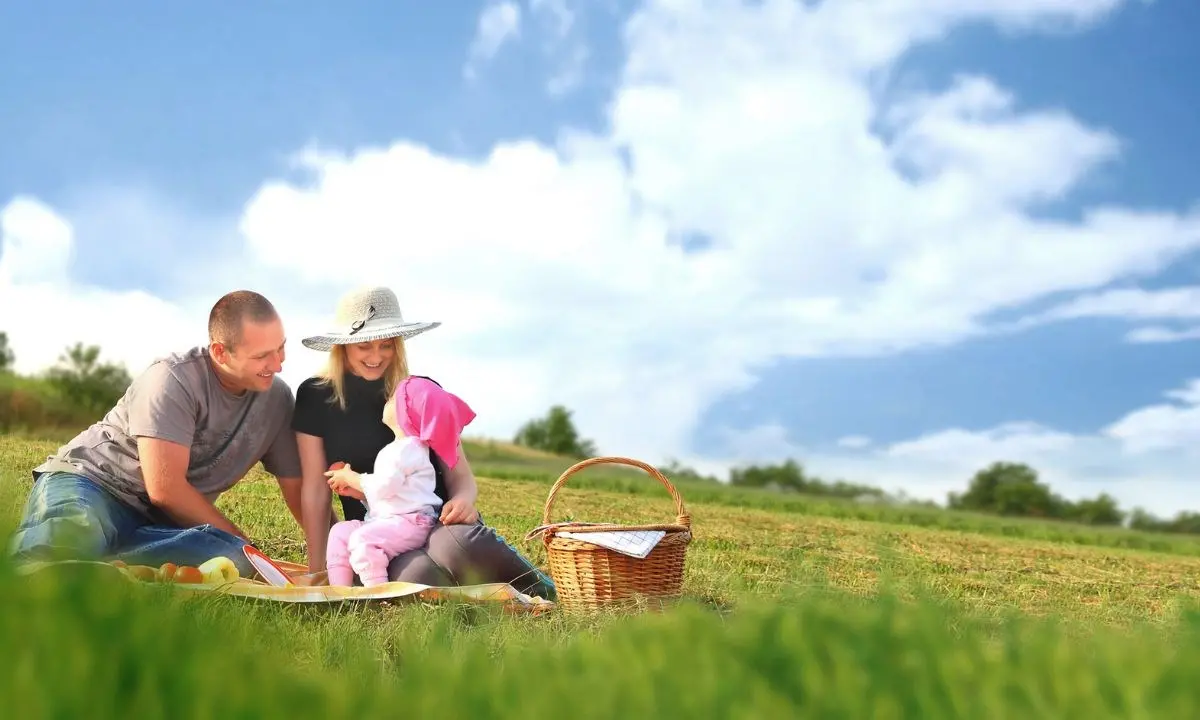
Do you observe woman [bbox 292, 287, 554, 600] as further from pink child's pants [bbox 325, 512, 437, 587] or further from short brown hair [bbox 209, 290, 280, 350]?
short brown hair [bbox 209, 290, 280, 350]

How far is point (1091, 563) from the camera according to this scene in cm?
1297

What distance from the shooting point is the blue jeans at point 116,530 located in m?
6.00

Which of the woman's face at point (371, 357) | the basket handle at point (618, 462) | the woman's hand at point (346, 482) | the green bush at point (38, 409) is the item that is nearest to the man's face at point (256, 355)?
the woman's face at point (371, 357)

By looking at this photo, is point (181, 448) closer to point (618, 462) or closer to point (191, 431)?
point (191, 431)

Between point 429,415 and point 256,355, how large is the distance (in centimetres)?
110

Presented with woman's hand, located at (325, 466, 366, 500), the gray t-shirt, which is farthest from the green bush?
woman's hand, located at (325, 466, 366, 500)

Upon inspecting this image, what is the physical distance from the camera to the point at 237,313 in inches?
250

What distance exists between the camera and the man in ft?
20.5

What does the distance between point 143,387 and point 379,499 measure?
1671mm

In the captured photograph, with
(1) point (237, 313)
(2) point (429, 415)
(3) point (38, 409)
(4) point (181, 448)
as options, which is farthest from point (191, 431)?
(3) point (38, 409)

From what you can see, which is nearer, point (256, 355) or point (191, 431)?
point (256, 355)

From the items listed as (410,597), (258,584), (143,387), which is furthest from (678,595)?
(143,387)

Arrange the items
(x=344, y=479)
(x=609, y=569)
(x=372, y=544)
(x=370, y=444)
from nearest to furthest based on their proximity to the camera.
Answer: (x=609, y=569), (x=372, y=544), (x=344, y=479), (x=370, y=444)

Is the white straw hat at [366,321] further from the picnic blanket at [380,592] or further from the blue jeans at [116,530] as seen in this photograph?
the picnic blanket at [380,592]
